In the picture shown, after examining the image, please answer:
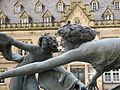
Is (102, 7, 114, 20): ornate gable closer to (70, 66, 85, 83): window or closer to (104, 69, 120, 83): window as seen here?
(104, 69, 120, 83): window

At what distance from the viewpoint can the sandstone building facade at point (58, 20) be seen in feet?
100

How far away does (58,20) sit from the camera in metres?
33.6

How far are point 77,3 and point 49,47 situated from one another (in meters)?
28.3

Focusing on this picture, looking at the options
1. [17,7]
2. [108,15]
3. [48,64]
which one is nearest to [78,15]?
[108,15]

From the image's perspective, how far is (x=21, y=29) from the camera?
3247 centimetres

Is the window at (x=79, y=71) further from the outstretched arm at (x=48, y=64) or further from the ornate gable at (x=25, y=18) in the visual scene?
the outstretched arm at (x=48, y=64)

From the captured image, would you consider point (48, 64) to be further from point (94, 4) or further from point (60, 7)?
point (94, 4)

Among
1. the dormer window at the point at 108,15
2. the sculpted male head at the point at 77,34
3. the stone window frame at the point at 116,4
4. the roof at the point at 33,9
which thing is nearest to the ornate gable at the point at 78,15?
the roof at the point at 33,9

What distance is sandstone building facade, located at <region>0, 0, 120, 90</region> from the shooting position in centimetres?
3053

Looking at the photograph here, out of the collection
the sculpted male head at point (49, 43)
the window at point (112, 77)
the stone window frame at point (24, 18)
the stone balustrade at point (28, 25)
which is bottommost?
the window at point (112, 77)

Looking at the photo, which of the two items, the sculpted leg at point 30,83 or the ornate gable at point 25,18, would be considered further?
the ornate gable at point 25,18

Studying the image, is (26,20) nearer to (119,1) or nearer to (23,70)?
(119,1)

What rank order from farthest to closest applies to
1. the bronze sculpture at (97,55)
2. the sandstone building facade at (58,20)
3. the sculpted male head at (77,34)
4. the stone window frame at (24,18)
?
the stone window frame at (24,18)
the sandstone building facade at (58,20)
the sculpted male head at (77,34)
the bronze sculpture at (97,55)

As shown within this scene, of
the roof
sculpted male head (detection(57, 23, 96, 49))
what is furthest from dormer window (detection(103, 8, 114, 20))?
sculpted male head (detection(57, 23, 96, 49))
